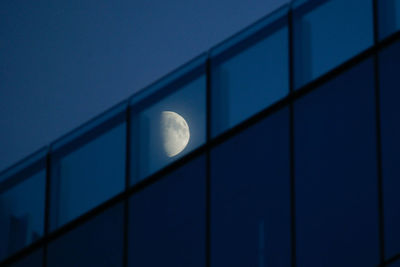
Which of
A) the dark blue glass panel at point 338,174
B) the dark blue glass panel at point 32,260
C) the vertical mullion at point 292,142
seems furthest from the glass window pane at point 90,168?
the dark blue glass panel at point 338,174

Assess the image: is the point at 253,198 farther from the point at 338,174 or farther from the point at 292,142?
the point at 338,174

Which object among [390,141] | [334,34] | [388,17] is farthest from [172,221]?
[388,17]

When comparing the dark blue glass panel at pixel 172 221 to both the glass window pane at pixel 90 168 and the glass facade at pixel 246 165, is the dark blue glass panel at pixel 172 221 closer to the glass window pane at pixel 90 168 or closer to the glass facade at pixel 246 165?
the glass facade at pixel 246 165

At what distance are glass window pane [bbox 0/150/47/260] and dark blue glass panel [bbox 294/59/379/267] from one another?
6.21 meters

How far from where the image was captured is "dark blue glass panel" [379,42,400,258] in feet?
37.6

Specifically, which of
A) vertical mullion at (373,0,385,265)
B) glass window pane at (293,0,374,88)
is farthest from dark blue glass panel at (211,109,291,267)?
vertical mullion at (373,0,385,265)

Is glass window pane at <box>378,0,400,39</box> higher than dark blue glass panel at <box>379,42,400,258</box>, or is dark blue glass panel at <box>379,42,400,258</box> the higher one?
glass window pane at <box>378,0,400,39</box>

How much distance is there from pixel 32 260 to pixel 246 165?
5844mm

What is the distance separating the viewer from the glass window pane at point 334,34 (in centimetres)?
1270

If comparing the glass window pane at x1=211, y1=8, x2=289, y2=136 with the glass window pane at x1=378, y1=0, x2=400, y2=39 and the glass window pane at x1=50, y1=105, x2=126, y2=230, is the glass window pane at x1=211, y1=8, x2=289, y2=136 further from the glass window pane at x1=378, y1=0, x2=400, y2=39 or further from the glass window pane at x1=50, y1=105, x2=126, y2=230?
the glass window pane at x1=50, y1=105, x2=126, y2=230

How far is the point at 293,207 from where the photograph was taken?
12391 mm

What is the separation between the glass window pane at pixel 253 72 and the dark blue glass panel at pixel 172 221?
112cm

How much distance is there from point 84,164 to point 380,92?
20.0ft

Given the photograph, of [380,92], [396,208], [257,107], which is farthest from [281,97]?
[396,208]
